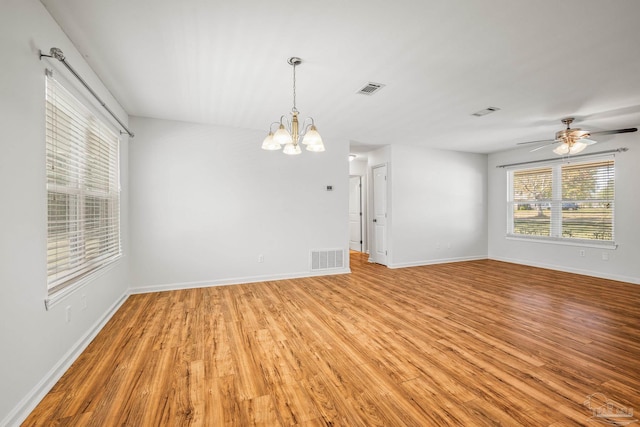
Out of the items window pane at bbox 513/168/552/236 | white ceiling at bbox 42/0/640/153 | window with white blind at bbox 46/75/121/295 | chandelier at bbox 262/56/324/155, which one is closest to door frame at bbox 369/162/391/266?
white ceiling at bbox 42/0/640/153

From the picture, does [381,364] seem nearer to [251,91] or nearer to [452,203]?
[251,91]

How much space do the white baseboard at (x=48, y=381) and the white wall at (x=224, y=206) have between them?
1578 mm

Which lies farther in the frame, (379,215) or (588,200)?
(379,215)

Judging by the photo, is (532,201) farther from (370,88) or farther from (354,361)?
(354,361)

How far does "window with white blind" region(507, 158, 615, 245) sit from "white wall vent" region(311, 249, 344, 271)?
14.3 ft

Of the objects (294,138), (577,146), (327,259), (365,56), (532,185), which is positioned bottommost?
(327,259)

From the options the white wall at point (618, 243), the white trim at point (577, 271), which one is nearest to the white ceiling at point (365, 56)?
the white wall at point (618, 243)

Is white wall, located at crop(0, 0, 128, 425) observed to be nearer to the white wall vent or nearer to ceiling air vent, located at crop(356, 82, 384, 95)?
ceiling air vent, located at crop(356, 82, 384, 95)

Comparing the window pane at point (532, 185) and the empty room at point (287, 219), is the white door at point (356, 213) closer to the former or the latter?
the empty room at point (287, 219)

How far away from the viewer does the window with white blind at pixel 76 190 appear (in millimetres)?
2092

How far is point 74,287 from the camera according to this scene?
236 cm

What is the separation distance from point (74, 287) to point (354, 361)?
8.07ft

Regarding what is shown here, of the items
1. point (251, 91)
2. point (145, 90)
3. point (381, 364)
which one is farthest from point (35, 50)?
point (381, 364)

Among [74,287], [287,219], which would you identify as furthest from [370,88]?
[74,287]
